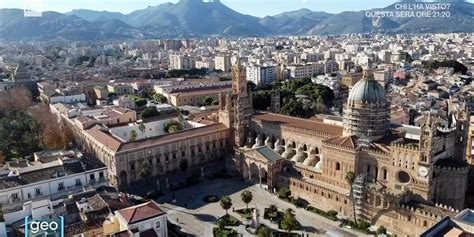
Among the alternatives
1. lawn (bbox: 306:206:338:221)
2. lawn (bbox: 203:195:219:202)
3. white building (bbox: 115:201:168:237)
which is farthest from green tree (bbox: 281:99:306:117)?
white building (bbox: 115:201:168:237)

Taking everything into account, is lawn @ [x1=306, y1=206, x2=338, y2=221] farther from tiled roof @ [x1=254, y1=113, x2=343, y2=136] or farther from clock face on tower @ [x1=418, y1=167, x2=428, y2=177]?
tiled roof @ [x1=254, y1=113, x2=343, y2=136]

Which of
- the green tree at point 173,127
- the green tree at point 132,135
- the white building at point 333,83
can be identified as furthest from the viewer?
the white building at point 333,83

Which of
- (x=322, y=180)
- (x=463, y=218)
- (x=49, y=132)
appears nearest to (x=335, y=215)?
(x=322, y=180)

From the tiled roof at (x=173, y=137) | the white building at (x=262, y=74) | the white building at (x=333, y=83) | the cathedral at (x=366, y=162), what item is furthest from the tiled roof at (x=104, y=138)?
the white building at (x=262, y=74)

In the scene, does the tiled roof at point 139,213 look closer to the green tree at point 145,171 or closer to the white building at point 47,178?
the white building at point 47,178

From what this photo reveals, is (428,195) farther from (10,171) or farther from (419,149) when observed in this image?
(10,171)

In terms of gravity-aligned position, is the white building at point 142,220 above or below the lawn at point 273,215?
above
